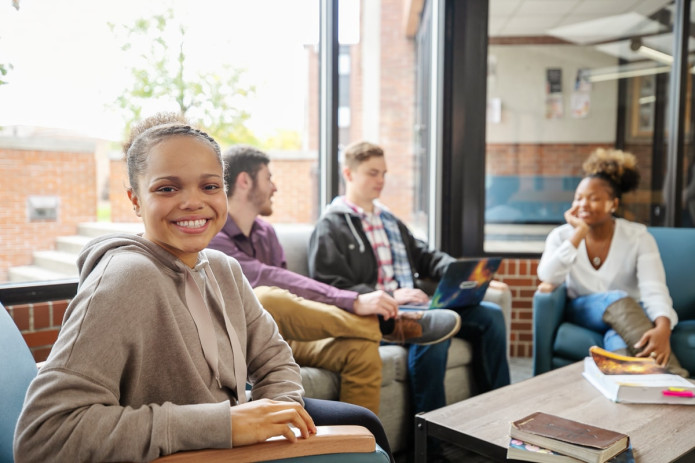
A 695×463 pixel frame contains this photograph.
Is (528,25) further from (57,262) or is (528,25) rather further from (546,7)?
(57,262)

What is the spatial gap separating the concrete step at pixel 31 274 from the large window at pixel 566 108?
2.62 metres

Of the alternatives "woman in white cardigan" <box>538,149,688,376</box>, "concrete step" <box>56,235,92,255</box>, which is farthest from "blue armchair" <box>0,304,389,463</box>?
"woman in white cardigan" <box>538,149,688,376</box>

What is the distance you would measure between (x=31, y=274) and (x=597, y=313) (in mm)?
2361

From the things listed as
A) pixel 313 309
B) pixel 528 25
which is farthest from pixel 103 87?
pixel 528 25

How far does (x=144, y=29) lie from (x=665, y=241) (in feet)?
9.08

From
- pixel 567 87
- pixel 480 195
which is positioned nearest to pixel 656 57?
pixel 567 87

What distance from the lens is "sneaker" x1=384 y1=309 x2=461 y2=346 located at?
2.23 metres

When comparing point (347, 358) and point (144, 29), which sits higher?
point (144, 29)

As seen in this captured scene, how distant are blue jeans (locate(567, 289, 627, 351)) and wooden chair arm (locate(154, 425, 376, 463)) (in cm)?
179

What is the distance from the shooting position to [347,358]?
204 centimetres

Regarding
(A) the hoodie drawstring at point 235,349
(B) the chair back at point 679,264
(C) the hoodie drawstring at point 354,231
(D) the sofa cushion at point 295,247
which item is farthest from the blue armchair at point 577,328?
(A) the hoodie drawstring at point 235,349

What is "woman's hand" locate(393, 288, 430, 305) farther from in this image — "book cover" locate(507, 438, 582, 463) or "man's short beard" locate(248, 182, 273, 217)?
"book cover" locate(507, 438, 582, 463)

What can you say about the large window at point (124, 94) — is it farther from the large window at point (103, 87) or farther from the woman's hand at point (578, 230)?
the woman's hand at point (578, 230)

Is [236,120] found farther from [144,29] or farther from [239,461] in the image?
[239,461]
